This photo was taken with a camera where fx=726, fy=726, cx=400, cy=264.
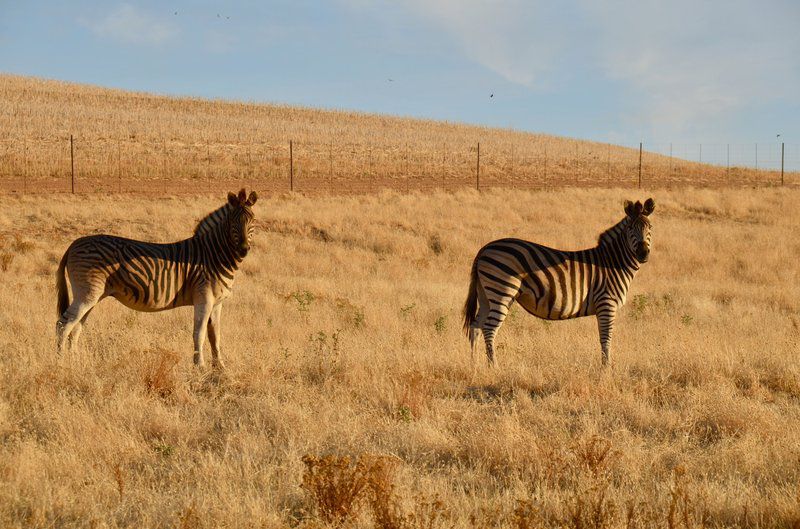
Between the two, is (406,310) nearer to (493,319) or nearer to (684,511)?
(493,319)

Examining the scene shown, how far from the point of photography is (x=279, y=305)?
12219 millimetres

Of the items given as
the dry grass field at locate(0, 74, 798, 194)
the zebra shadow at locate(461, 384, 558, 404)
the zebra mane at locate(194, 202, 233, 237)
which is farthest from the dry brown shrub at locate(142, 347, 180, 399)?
the dry grass field at locate(0, 74, 798, 194)

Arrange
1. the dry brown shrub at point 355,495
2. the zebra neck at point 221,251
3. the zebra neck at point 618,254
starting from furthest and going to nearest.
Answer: the zebra neck at point 618,254
the zebra neck at point 221,251
the dry brown shrub at point 355,495

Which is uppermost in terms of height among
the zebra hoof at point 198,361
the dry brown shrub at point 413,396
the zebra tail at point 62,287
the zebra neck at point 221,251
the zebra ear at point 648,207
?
the zebra ear at point 648,207

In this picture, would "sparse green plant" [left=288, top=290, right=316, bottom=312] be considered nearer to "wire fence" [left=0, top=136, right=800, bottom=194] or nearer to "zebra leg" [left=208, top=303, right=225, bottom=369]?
"zebra leg" [left=208, top=303, right=225, bottom=369]

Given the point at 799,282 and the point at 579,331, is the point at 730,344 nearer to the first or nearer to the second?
the point at 579,331

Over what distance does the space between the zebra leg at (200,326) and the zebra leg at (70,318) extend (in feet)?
3.88

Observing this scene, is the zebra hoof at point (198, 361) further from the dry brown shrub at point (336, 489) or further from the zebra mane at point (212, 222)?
the dry brown shrub at point (336, 489)

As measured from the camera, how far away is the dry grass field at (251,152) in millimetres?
34094

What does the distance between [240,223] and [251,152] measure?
41.0 meters

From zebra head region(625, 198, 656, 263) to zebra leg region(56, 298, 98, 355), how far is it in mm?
6434

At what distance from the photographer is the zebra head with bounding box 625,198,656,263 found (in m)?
8.93

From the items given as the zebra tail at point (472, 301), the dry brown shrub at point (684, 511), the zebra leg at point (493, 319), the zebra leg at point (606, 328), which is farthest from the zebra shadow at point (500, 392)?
the dry brown shrub at point (684, 511)

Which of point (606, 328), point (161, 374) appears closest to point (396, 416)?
point (161, 374)
